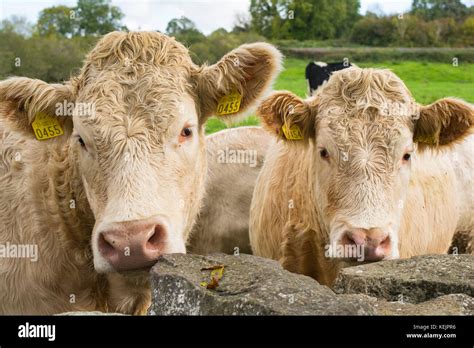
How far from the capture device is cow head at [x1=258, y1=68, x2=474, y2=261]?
17.1 feet

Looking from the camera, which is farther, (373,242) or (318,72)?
(318,72)

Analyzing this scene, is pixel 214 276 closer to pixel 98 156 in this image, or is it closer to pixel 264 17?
pixel 98 156

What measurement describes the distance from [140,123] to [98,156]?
Answer: 335 millimetres

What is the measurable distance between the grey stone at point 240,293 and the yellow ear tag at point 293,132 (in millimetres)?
2631

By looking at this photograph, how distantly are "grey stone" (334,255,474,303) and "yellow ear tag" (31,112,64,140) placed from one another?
2.30 m

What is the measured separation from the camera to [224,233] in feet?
25.8

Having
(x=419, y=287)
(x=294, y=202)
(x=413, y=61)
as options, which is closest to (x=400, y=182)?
(x=294, y=202)

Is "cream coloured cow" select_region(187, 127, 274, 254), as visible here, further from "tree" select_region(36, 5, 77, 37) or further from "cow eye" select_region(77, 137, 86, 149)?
"tree" select_region(36, 5, 77, 37)

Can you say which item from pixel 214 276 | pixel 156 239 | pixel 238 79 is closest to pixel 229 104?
pixel 238 79

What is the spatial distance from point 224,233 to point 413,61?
15.0 m

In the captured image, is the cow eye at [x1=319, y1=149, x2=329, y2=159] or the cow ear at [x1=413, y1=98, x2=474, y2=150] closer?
the cow eye at [x1=319, y1=149, x2=329, y2=159]

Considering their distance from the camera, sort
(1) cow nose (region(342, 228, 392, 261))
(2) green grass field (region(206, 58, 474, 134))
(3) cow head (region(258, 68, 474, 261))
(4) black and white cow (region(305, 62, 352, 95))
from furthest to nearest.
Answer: (4) black and white cow (region(305, 62, 352, 95))
(2) green grass field (region(206, 58, 474, 134))
(3) cow head (region(258, 68, 474, 261))
(1) cow nose (region(342, 228, 392, 261))

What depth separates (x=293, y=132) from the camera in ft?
19.9

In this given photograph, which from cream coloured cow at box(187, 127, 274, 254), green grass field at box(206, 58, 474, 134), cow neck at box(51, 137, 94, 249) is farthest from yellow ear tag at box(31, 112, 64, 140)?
green grass field at box(206, 58, 474, 134)
